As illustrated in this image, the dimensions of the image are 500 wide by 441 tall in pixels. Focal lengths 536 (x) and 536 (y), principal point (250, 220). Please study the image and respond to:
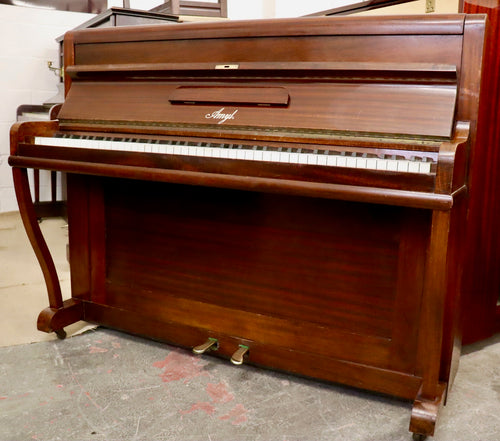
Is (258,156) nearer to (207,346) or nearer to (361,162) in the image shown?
(361,162)

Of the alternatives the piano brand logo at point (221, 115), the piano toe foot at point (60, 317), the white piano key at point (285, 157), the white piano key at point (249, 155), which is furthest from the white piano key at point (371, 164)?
the piano toe foot at point (60, 317)

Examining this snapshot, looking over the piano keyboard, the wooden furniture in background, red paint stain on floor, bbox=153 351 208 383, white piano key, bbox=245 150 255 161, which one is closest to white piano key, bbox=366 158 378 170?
the piano keyboard

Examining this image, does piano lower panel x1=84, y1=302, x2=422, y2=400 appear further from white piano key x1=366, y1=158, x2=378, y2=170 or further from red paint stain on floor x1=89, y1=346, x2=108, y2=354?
white piano key x1=366, y1=158, x2=378, y2=170

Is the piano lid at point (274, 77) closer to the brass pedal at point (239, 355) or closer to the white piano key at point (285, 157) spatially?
the white piano key at point (285, 157)

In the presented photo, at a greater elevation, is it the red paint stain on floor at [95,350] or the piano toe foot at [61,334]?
the piano toe foot at [61,334]

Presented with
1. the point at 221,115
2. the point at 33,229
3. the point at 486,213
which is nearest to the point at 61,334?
the point at 33,229

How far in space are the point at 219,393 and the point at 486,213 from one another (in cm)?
119

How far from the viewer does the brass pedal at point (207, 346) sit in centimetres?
194

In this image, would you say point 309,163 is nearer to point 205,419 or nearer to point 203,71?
point 203,71

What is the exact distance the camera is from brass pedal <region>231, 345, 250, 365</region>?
185 centimetres

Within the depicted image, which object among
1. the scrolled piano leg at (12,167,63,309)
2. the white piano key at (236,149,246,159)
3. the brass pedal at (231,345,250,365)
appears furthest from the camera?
the scrolled piano leg at (12,167,63,309)

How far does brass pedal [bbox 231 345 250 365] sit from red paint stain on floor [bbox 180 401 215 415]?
17cm

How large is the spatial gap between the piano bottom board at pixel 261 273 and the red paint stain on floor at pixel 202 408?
0.93 ft

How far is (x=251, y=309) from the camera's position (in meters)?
1.95
